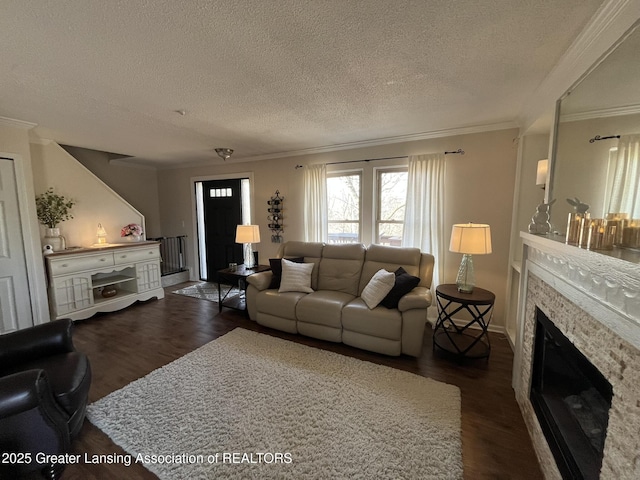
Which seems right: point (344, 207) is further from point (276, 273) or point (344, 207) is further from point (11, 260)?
point (11, 260)

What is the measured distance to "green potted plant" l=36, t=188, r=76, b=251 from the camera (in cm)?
344

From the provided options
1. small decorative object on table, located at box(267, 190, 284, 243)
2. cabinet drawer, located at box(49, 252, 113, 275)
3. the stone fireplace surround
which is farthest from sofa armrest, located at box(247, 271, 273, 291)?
the stone fireplace surround

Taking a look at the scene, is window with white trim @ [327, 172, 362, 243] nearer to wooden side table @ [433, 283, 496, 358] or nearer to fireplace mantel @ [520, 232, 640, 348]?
wooden side table @ [433, 283, 496, 358]

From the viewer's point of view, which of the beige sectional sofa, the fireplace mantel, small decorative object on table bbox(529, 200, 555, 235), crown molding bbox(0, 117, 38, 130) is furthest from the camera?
crown molding bbox(0, 117, 38, 130)

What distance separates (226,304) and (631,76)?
4.31m

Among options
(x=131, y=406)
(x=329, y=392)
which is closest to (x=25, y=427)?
(x=131, y=406)

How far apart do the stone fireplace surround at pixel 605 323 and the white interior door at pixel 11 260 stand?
4898 mm

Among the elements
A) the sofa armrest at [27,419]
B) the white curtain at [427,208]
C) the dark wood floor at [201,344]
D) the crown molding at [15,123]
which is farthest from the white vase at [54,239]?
the white curtain at [427,208]

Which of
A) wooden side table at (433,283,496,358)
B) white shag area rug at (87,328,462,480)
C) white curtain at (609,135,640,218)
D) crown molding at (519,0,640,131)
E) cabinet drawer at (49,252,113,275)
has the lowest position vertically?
white shag area rug at (87,328,462,480)

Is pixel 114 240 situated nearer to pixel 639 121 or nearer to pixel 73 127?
pixel 73 127

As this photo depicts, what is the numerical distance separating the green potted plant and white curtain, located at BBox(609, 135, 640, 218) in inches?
215

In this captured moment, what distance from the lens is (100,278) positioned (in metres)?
4.13

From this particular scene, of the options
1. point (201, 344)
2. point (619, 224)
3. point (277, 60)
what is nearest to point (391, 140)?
point (277, 60)

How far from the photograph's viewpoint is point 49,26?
4.33 feet
